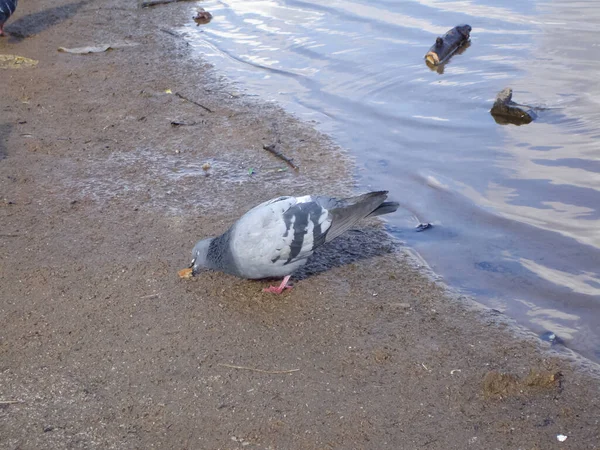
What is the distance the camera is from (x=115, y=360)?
378 cm

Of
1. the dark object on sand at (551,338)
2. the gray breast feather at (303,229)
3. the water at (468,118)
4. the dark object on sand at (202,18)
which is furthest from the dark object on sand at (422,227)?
the dark object on sand at (202,18)

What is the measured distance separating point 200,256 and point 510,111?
4065 millimetres

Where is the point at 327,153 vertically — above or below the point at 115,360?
above

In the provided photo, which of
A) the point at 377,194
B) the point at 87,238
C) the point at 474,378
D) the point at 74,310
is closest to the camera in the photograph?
the point at 474,378

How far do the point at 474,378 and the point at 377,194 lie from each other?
1425 mm

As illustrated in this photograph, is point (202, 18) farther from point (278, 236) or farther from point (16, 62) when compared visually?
point (278, 236)

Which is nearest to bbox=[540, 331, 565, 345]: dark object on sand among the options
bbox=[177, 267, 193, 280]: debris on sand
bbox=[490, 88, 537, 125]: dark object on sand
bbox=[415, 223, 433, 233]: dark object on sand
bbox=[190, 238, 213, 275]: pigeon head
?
bbox=[415, 223, 433, 233]: dark object on sand

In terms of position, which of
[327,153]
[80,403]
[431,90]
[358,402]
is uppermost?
[431,90]

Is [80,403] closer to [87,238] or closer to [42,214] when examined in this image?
[87,238]

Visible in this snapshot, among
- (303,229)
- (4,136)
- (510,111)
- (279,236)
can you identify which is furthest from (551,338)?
(4,136)

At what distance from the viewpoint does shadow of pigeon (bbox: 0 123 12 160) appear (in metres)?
6.24

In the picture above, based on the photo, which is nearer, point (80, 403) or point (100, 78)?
point (80, 403)

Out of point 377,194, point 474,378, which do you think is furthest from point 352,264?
point 474,378

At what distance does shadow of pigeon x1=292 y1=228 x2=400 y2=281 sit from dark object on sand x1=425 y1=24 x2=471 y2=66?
13.0 feet
